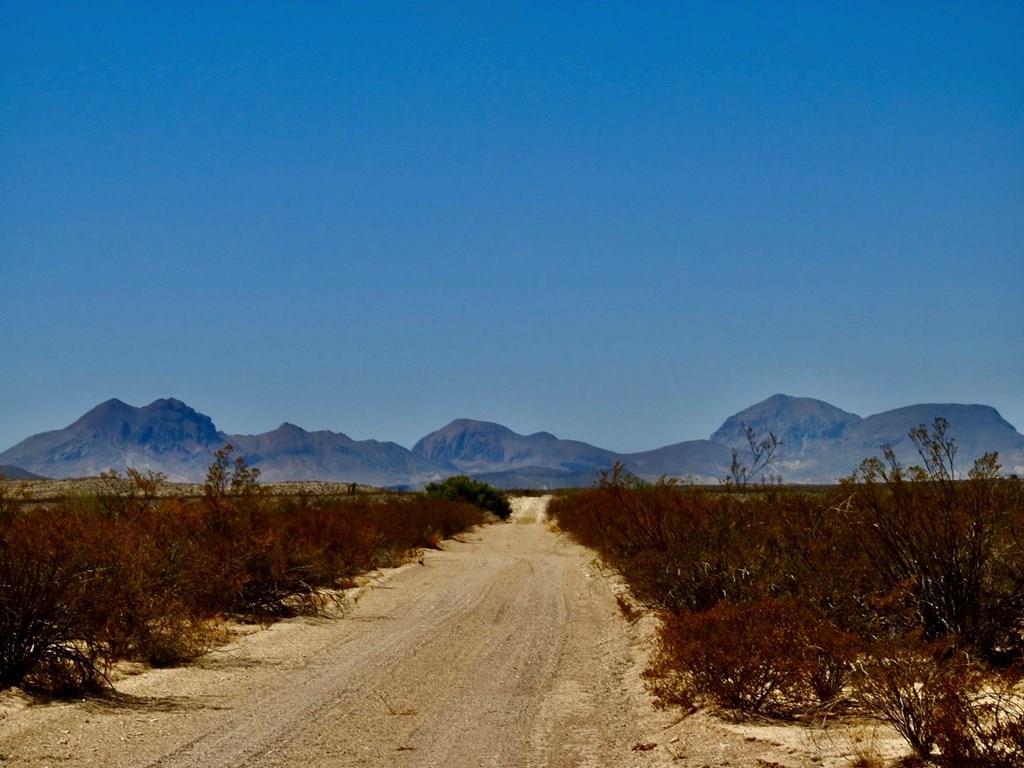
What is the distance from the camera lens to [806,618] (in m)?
11.2

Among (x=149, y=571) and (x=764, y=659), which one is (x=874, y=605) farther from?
(x=149, y=571)

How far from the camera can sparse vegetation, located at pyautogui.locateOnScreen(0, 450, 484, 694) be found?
11977 mm

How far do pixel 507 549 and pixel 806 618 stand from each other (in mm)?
30461

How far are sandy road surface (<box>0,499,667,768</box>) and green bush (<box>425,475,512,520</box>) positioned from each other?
1693 inches

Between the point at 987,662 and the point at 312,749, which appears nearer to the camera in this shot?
the point at 312,749

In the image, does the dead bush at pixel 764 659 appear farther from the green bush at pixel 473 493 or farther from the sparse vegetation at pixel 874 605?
the green bush at pixel 473 493

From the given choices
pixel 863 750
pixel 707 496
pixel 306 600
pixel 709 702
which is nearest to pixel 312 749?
pixel 709 702

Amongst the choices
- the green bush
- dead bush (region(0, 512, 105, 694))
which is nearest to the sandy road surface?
dead bush (region(0, 512, 105, 694))

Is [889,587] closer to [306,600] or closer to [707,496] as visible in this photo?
[707,496]

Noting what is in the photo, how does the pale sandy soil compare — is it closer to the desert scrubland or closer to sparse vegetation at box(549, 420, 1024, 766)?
the desert scrubland

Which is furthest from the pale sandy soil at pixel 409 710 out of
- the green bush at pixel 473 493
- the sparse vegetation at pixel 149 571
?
the green bush at pixel 473 493

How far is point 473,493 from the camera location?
215 feet

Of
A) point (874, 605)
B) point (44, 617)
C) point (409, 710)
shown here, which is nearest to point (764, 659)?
point (874, 605)

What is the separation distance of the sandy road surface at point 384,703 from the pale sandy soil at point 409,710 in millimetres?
24
